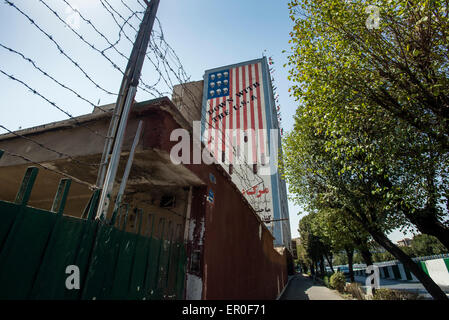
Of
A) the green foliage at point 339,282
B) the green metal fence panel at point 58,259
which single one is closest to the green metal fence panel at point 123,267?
the green metal fence panel at point 58,259

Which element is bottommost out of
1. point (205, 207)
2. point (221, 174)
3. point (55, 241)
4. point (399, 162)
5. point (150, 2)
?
point (55, 241)

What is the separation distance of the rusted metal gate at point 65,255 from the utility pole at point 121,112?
128 mm

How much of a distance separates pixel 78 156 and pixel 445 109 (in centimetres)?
707

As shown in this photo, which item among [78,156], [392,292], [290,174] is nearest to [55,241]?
[78,156]

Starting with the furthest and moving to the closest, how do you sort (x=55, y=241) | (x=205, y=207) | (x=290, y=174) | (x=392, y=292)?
(x=290, y=174), (x=392, y=292), (x=205, y=207), (x=55, y=241)

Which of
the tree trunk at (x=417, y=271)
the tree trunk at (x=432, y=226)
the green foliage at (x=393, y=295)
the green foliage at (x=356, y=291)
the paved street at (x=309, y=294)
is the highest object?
the tree trunk at (x=432, y=226)

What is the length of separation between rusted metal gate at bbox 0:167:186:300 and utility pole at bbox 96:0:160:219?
0.13 m

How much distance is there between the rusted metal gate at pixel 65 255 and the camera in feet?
4.67

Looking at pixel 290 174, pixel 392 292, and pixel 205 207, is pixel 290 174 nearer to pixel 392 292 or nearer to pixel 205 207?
pixel 392 292

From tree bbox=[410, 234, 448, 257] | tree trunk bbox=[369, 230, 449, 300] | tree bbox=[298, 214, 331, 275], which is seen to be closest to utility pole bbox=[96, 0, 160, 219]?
tree trunk bbox=[369, 230, 449, 300]

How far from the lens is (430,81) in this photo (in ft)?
15.7

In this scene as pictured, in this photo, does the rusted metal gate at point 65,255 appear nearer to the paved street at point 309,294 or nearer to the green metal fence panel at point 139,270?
the green metal fence panel at point 139,270

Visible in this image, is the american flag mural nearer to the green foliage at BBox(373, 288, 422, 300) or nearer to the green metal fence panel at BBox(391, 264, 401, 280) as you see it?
the green foliage at BBox(373, 288, 422, 300)

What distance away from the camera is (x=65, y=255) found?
1699mm
